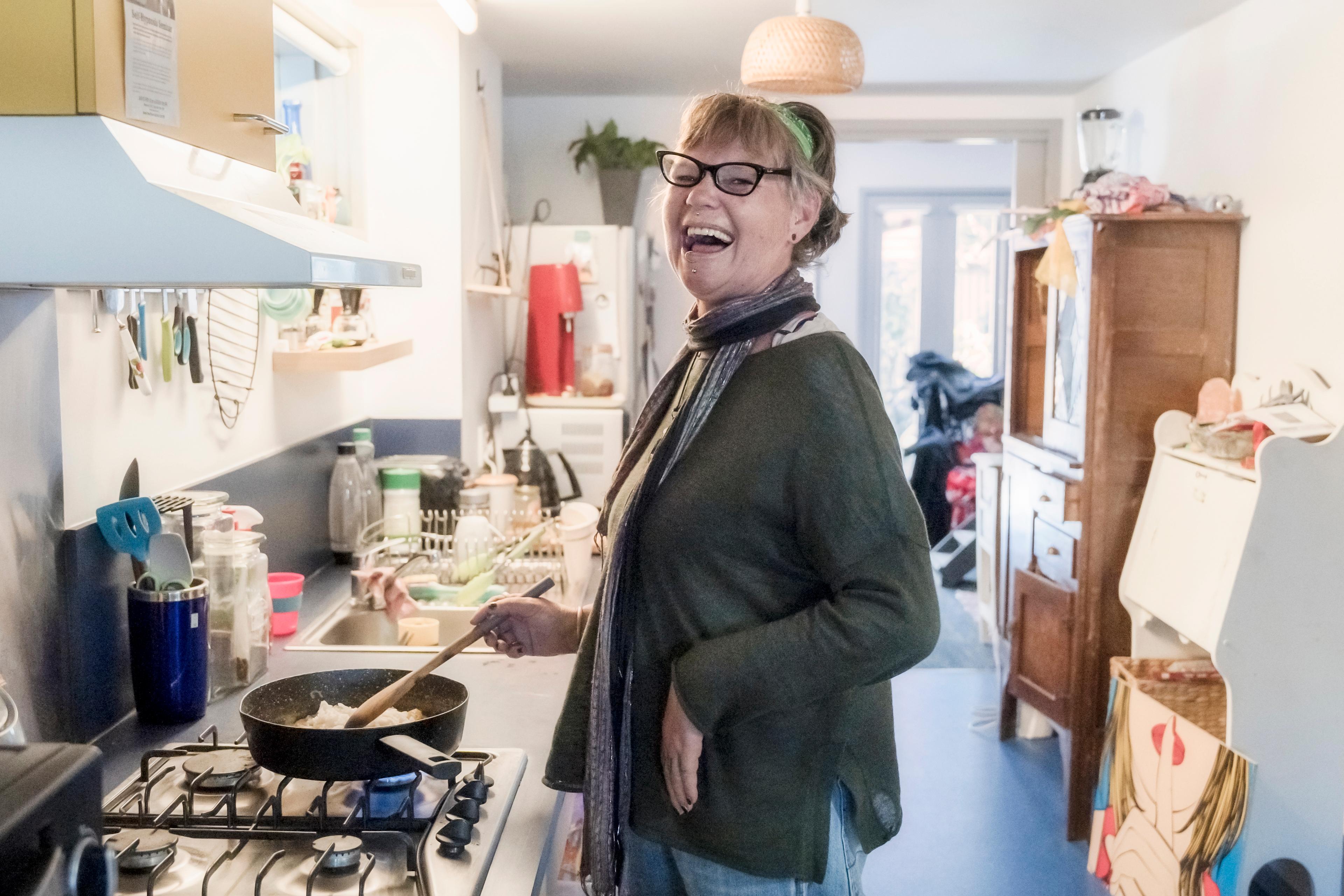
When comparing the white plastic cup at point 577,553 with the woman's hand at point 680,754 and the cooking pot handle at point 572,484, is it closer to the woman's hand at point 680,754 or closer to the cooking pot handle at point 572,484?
Answer: the woman's hand at point 680,754

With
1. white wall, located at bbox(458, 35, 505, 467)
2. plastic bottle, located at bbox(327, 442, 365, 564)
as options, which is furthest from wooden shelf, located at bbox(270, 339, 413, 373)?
white wall, located at bbox(458, 35, 505, 467)

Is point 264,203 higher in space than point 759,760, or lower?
higher

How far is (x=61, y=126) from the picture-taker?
105 cm

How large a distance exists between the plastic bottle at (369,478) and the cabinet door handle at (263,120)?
146cm

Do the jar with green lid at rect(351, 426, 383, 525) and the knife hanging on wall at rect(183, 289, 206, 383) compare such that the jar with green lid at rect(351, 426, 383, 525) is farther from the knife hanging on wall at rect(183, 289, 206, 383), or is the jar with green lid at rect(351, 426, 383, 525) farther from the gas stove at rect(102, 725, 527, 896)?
the gas stove at rect(102, 725, 527, 896)

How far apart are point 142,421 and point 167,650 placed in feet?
1.31

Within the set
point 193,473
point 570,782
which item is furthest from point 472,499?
point 570,782

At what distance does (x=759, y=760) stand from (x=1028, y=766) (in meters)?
2.92

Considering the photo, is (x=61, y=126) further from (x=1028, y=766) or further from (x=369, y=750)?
(x=1028, y=766)

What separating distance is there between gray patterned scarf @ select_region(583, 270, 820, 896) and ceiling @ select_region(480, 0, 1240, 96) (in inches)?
104

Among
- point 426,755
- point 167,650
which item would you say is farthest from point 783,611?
point 167,650

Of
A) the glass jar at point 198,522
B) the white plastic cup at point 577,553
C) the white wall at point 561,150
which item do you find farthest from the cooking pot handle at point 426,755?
the white wall at point 561,150

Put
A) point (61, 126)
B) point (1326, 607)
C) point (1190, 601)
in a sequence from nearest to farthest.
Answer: point (61, 126), point (1326, 607), point (1190, 601)

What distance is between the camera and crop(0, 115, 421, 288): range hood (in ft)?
3.46
